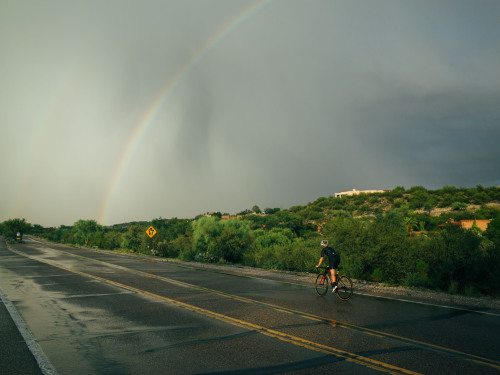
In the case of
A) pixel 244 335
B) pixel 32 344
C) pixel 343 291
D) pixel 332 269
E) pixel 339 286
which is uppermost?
pixel 332 269

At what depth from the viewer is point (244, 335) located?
25.0 ft

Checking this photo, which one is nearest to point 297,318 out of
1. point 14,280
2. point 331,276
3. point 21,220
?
point 331,276

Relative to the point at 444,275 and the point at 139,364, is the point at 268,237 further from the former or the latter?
the point at 139,364

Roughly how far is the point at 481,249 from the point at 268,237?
2379 cm

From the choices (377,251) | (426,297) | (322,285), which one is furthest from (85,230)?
(426,297)

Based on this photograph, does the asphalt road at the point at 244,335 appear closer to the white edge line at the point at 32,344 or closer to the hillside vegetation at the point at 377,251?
the white edge line at the point at 32,344

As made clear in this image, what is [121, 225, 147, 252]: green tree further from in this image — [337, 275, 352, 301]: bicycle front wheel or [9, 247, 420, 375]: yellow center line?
[337, 275, 352, 301]: bicycle front wheel

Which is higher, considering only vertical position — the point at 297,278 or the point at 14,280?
the point at 297,278

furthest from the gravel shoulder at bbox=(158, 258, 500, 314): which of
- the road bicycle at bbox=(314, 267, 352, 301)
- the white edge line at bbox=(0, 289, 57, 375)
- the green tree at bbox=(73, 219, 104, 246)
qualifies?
the green tree at bbox=(73, 219, 104, 246)

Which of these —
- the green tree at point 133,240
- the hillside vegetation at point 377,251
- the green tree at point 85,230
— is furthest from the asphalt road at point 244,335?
the green tree at point 85,230

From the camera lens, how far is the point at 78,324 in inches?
344

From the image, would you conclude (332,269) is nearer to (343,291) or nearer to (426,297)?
(343,291)

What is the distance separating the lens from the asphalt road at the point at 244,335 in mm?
5871

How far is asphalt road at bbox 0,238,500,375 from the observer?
19.3ft
